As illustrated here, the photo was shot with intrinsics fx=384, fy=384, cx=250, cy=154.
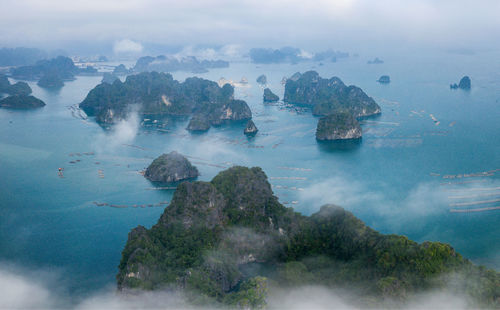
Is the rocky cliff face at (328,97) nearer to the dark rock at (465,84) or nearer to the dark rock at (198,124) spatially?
the dark rock at (198,124)

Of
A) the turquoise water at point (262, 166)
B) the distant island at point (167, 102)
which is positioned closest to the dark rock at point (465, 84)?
the turquoise water at point (262, 166)

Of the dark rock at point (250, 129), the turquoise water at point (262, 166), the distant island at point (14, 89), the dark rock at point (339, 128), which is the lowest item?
the turquoise water at point (262, 166)

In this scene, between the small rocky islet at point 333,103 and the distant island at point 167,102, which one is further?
the distant island at point 167,102

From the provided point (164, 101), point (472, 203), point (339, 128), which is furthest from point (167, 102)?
point (472, 203)

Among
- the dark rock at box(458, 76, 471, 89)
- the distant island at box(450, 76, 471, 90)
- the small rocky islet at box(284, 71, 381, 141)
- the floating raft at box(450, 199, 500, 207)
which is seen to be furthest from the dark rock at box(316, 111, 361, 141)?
the dark rock at box(458, 76, 471, 89)

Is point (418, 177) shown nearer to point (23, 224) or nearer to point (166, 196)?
point (166, 196)

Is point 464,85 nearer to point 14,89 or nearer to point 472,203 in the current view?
point 472,203
